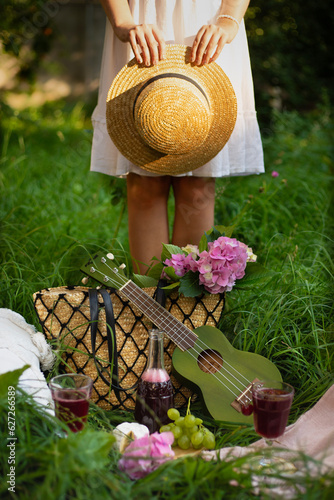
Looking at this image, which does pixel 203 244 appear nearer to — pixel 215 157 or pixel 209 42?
pixel 215 157

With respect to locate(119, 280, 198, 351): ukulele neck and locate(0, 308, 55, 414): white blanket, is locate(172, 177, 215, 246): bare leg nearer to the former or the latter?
locate(119, 280, 198, 351): ukulele neck

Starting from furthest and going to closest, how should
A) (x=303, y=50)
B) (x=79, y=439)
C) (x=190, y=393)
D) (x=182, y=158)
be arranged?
(x=303, y=50), (x=182, y=158), (x=190, y=393), (x=79, y=439)

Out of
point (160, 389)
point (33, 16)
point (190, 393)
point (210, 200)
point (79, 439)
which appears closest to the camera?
point (79, 439)

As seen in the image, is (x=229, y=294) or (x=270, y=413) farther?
(x=229, y=294)

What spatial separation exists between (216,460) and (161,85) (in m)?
1.15

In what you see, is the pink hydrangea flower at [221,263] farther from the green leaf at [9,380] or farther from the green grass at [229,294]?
the green leaf at [9,380]

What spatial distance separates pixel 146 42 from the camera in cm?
180

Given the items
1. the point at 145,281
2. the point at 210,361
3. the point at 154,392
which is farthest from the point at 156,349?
the point at 145,281

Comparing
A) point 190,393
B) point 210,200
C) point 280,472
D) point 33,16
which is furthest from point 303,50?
point 280,472

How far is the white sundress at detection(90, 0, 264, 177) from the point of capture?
6.36ft

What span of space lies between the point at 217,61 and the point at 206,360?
104 cm

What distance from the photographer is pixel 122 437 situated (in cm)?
141

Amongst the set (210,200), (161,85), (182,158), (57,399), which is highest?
(161,85)

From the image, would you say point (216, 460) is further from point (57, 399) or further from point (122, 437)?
point (57, 399)
